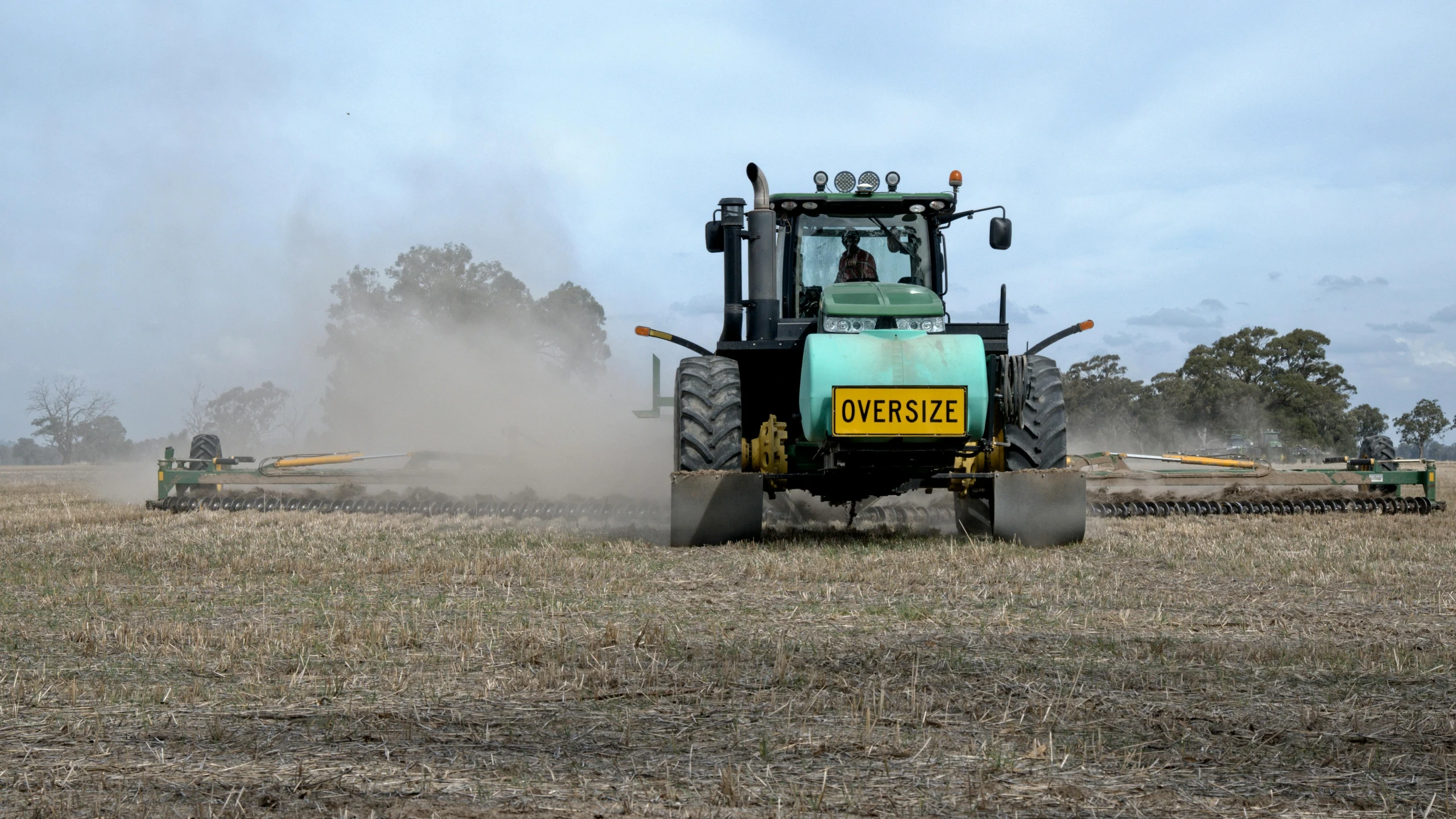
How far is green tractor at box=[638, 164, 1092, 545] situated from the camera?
896 centimetres

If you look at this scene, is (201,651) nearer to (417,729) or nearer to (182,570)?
(417,729)

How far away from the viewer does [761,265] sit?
10102 mm

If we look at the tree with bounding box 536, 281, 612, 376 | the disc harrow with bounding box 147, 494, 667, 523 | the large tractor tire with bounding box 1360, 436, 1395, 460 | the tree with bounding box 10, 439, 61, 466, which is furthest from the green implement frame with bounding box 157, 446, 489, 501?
the tree with bounding box 10, 439, 61, 466

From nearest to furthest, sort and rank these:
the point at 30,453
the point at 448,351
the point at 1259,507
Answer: the point at 1259,507, the point at 448,351, the point at 30,453

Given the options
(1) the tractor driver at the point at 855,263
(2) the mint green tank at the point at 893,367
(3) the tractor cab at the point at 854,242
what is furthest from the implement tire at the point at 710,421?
(1) the tractor driver at the point at 855,263

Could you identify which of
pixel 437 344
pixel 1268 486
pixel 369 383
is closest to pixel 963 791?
pixel 1268 486

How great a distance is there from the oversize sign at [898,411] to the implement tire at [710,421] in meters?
1.16

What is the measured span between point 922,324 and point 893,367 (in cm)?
76

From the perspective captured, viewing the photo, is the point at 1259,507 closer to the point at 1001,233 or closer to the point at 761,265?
the point at 1001,233

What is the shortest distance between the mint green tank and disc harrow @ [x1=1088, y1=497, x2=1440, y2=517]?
506 cm

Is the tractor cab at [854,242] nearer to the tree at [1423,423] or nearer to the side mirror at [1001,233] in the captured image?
the side mirror at [1001,233]

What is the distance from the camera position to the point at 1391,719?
12.9ft

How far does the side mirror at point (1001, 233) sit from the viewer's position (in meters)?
10.7

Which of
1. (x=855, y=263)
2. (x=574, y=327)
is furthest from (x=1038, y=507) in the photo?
(x=574, y=327)
